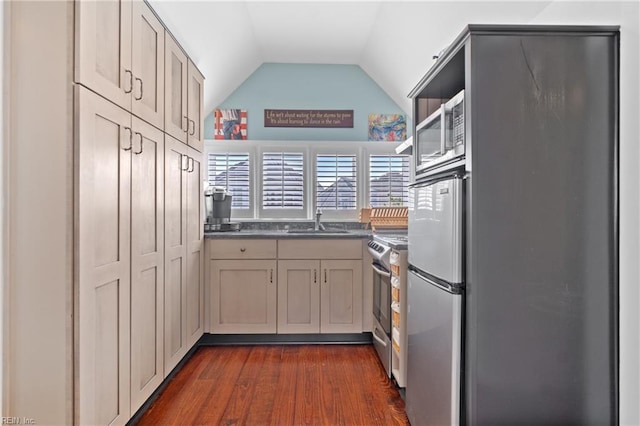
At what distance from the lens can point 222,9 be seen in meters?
2.51

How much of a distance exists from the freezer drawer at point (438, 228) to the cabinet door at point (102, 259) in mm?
1298

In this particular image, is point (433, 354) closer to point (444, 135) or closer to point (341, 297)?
point (444, 135)

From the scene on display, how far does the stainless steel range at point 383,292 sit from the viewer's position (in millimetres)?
2197

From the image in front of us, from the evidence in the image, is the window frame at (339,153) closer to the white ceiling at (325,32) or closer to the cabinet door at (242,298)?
the white ceiling at (325,32)

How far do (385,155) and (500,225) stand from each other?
245cm

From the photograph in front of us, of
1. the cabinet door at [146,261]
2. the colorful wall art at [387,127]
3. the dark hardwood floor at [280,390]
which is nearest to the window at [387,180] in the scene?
the colorful wall art at [387,127]

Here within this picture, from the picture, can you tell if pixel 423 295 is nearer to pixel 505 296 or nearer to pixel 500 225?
pixel 505 296

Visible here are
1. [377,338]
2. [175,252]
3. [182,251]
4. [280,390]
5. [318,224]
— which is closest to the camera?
[280,390]

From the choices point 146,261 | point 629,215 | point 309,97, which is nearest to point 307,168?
point 309,97

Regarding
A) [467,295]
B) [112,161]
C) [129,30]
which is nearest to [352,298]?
[467,295]

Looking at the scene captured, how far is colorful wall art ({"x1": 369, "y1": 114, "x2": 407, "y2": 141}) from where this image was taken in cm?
358

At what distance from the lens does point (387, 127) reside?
3.59 m

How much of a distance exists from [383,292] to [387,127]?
1.78 m

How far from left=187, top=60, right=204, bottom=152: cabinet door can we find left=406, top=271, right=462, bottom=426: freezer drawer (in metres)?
1.79
